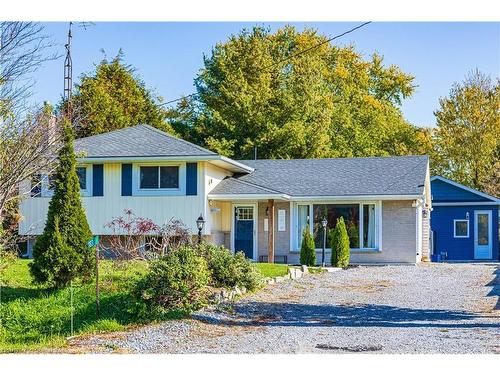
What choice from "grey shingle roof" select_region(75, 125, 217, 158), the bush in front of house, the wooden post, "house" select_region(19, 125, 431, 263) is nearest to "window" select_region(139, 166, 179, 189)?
"house" select_region(19, 125, 431, 263)

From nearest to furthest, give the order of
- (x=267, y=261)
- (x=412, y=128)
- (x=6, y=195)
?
(x=6, y=195), (x=267, y=261), (x=412, y=128)

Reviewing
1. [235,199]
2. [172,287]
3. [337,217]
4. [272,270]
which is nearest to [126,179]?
[235,199]

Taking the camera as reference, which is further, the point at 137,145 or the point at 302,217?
the point at 302,217

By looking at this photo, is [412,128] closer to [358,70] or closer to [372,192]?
[358,70]

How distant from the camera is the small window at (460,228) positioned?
3010cm

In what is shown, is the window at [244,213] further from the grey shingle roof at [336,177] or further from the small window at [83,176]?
the small window at [83,176]

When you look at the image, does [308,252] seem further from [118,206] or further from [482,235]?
[482,235]

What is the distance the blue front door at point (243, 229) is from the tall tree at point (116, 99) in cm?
981

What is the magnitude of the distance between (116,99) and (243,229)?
13.0 m

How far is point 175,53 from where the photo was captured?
725 inches

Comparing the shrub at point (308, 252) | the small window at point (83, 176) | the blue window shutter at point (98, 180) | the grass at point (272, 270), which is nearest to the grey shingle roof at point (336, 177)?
the shrub at point (308, 252)

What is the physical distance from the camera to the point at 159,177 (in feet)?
75.8
